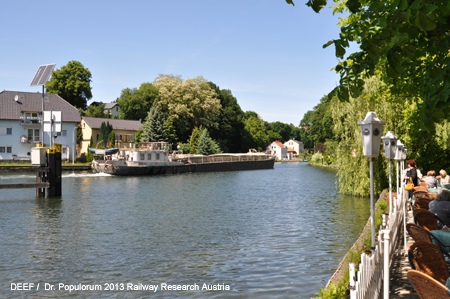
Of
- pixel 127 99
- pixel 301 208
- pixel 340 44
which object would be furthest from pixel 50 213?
pixel 127 99

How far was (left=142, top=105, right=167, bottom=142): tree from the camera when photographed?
6494 cm

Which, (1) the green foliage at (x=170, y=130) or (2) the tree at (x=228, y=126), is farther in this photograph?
(2) the tree at (x=228, y=126)

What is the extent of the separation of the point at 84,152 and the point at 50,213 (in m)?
51.9

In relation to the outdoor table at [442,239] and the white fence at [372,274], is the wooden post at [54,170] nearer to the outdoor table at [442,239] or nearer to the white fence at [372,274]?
the white fence at [372,274]

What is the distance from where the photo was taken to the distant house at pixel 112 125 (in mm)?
66875

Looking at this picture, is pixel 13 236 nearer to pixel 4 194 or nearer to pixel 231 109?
pixel 4 194

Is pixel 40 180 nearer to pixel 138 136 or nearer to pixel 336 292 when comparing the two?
pixel 336 292

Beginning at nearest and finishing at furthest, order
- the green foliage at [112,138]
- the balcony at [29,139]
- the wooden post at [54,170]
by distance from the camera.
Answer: the wooden post at [54,170], the balcony at [29,139], the green foliage at [112,138]

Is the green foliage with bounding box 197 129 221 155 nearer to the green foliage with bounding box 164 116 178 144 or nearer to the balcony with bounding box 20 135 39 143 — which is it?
the green foliage with bounding box 164 116 178 144

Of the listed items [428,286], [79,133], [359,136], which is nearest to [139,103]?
[79,133]

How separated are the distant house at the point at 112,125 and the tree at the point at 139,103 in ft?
9.99

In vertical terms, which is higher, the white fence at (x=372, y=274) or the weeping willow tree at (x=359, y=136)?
the weeping willow tree at (x=359, y=136)

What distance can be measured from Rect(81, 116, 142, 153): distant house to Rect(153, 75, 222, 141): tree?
666 centimetres

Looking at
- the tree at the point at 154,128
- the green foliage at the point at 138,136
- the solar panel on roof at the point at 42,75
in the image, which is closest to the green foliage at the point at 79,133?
the green foliage at the point at 138,136
